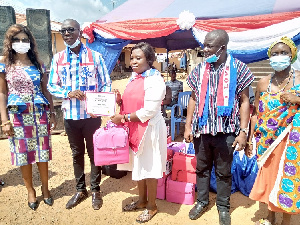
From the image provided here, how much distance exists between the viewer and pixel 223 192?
8.86ft

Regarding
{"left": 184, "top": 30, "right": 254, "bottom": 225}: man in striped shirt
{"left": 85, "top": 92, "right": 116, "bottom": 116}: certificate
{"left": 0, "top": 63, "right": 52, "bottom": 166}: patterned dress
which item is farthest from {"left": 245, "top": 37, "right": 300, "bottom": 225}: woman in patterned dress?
{"left": 0, "top": 63, "right": 52, "bottom": 166}: patterned dress

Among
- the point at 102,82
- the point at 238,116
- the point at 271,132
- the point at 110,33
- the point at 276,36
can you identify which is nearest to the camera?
the point at 271,132

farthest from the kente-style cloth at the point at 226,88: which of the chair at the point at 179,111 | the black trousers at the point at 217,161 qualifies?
the chair at the point at 179,111

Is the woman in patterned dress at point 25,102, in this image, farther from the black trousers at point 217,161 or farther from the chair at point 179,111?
the chair at point 179,111

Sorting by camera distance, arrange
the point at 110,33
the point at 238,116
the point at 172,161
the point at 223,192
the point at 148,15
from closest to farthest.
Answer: the point at 238,116 < the point at 223,192 < the point at 172,161 < the point at 110,33 < the point at 148,15

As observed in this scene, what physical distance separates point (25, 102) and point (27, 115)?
0.52 ft

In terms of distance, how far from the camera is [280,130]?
224 cm

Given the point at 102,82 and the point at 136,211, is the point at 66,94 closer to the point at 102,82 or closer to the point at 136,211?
the point at 102,82

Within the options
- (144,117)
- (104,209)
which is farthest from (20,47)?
(104,209)

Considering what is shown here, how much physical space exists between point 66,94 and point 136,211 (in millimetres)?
1625

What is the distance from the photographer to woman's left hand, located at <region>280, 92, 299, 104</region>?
208 centimetres

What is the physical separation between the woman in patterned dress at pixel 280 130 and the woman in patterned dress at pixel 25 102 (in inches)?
96.2

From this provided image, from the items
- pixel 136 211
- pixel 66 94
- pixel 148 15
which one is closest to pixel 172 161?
pixel 136 211

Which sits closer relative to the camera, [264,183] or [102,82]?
[264,183]
